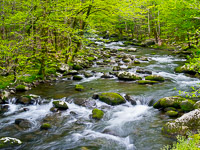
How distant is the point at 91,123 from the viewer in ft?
25.4

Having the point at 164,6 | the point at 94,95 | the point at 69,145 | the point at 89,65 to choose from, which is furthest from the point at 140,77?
the point at 164,6

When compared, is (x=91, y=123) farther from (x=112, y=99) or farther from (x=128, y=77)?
(x=128, y=77)

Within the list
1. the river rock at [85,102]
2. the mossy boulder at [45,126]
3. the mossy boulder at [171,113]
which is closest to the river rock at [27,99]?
the river rock at [85,102]

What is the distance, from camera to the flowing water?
629cm

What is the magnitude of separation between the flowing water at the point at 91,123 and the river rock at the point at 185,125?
332 millimetres

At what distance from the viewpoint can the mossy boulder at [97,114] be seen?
8117 mm

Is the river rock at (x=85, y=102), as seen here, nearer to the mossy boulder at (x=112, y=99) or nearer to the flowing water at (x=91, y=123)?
the flowing water at (x=91, y=123)

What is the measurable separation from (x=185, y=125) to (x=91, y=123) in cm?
356

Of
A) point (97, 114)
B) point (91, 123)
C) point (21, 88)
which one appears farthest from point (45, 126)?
point (21, 88)

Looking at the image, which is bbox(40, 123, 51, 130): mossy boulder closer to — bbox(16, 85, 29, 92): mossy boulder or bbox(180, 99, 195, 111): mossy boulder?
bbox(16, 85, 29, 92): mossy boulder

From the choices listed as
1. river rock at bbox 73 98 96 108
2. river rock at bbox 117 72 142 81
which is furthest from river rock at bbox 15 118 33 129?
river rock at bbox 117 72 142 81

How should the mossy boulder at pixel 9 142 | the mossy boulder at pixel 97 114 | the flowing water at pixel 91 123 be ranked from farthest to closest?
the mossy boulder at pixel 97 114, the flowing water at pixel 91 123, the mossy boulder at pixel 9 142

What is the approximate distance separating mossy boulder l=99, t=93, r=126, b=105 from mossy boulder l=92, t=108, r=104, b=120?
3.68 feet

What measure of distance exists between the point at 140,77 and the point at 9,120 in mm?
9011
